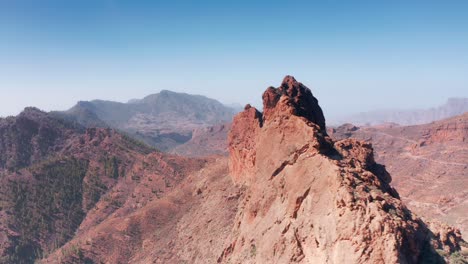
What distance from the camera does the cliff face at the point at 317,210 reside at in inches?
844

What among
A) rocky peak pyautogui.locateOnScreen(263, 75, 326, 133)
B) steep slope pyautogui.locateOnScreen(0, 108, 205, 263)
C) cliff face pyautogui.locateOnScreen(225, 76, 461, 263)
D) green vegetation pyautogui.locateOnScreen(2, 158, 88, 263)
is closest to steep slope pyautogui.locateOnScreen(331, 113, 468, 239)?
rocky peak pyautogui.locateOnScreen(263, 75, 326, 133)

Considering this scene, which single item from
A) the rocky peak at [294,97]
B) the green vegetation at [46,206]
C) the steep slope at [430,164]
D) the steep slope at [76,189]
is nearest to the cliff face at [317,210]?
the rocky peak at [294,97]

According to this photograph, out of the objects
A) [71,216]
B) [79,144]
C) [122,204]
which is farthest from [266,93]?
[79,144]

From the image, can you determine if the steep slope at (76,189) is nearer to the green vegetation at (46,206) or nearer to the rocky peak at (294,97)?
the green vegetation at (46,206)

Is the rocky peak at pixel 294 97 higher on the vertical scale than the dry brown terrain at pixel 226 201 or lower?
higher

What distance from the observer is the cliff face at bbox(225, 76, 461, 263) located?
21438 millimetres

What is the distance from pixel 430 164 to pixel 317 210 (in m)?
123

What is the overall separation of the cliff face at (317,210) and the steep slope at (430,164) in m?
61.3

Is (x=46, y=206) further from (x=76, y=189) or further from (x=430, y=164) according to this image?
(x=430, y=164)

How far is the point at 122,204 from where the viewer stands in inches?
4063

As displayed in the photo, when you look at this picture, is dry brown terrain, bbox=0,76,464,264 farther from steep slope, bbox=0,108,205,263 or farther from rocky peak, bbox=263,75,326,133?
steep slope, bbox=0,108,205,263

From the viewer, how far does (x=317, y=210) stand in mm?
25672

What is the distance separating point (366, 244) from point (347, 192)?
3.81 m

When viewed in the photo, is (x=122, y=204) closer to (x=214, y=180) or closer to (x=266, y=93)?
(x=214, y=180)
